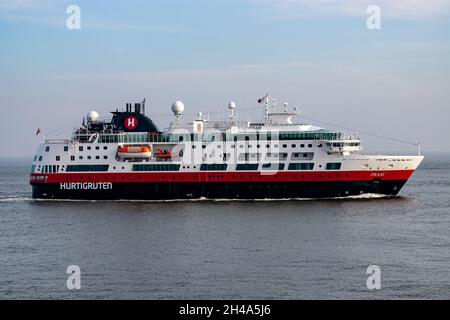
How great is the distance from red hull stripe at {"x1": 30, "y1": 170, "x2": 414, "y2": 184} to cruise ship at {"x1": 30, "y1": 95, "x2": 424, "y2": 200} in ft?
0.29

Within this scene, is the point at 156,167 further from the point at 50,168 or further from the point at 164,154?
the point at 50,168

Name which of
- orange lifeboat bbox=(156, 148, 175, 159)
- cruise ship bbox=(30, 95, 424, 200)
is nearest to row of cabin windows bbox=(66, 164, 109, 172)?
cruise ship bbox=(30, 95, 424, 200)

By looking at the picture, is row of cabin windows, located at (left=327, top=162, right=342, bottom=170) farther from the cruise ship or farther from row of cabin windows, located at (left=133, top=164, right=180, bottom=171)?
row of cabin windows, located at (left=133, top=164, right=180, bottom=171)

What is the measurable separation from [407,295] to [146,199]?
37248 mm

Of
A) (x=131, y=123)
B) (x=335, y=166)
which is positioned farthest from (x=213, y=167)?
(x=335, y=166)

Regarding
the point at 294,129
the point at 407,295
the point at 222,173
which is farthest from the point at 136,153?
the point at 407,295

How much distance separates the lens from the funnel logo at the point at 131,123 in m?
67.8

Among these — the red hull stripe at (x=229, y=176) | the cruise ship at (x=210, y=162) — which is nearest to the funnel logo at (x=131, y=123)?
the cruise ship at (x=210, y=162)

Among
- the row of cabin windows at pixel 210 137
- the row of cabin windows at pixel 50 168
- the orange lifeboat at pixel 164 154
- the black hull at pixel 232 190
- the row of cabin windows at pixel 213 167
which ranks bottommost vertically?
the black hull at pixel 232 190

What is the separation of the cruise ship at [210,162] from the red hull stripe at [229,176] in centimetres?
9

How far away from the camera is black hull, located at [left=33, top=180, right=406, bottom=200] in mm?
62656

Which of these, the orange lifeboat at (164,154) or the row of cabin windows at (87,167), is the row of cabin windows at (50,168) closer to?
the row of cabin windows at (87,167)
